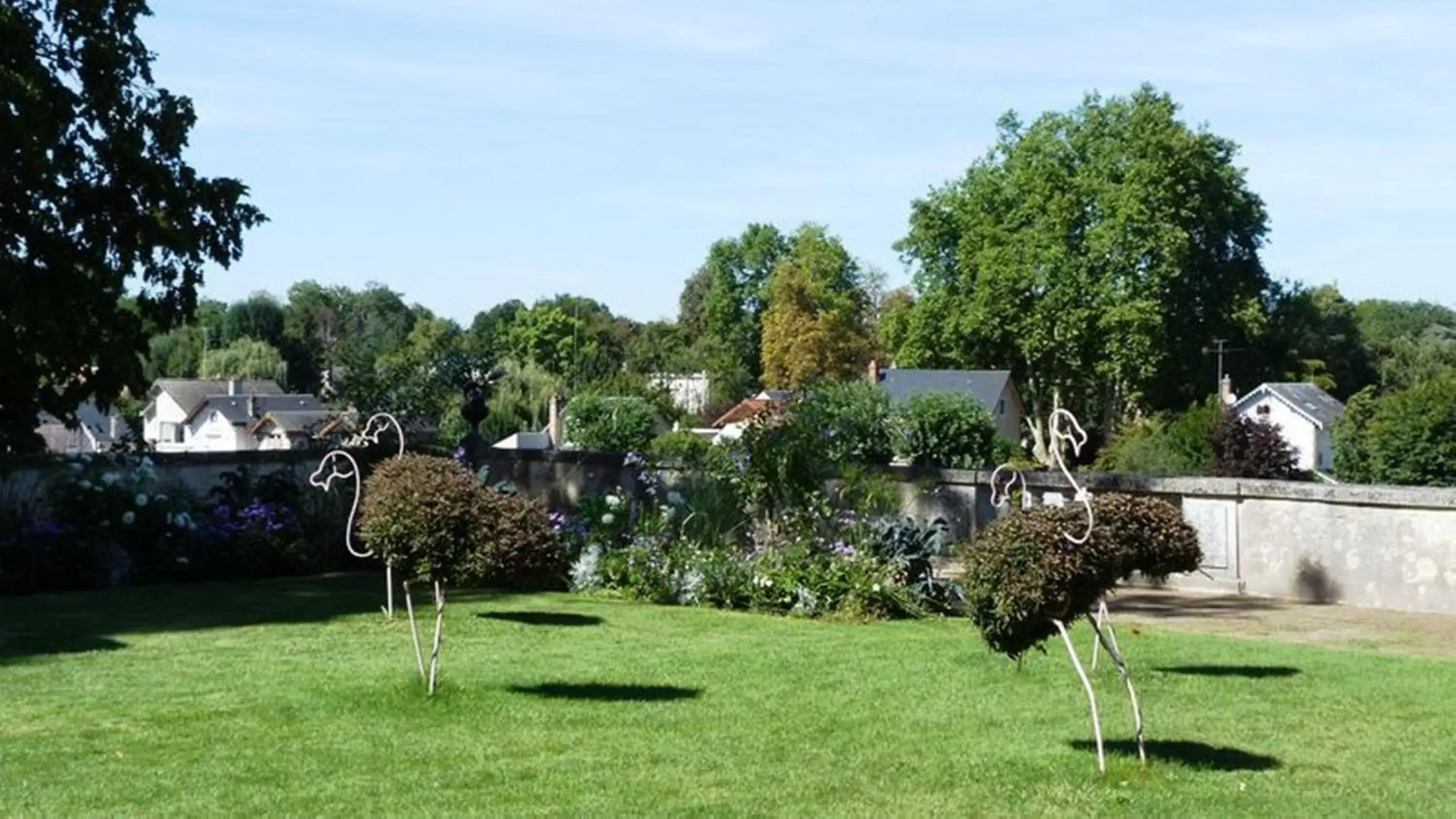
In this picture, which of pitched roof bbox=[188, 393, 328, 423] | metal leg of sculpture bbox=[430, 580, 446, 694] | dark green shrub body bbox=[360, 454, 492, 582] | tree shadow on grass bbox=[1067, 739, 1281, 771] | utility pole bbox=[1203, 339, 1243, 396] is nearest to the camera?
tree shadow on grass bbox=[1067, 739, 1281, 771]

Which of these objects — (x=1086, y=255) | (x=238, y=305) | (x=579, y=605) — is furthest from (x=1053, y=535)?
(x=238, y=305)

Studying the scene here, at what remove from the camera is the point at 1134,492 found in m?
18.2

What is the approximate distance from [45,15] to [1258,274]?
194ft

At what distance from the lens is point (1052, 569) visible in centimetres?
788

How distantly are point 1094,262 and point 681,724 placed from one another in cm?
5703

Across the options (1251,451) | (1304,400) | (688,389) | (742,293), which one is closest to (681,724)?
(1251,451)

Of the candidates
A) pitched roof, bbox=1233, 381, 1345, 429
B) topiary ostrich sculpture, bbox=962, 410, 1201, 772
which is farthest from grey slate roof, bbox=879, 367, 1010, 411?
topiary ostrich sculpture, bbox=962, 410, 1201, 772

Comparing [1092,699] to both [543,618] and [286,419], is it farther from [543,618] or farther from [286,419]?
[286,419]

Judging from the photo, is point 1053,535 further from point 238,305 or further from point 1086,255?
point 238,305

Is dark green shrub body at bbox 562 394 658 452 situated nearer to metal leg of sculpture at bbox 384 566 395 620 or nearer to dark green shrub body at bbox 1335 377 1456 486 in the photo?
dark green shrub body at bbox 1335 377 1456 486

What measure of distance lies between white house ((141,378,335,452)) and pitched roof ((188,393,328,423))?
0.03m

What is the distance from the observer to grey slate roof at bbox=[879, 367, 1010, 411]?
208ft

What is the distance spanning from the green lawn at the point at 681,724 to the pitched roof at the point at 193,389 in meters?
67.4

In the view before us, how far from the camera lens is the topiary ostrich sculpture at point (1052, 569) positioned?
791 cm
